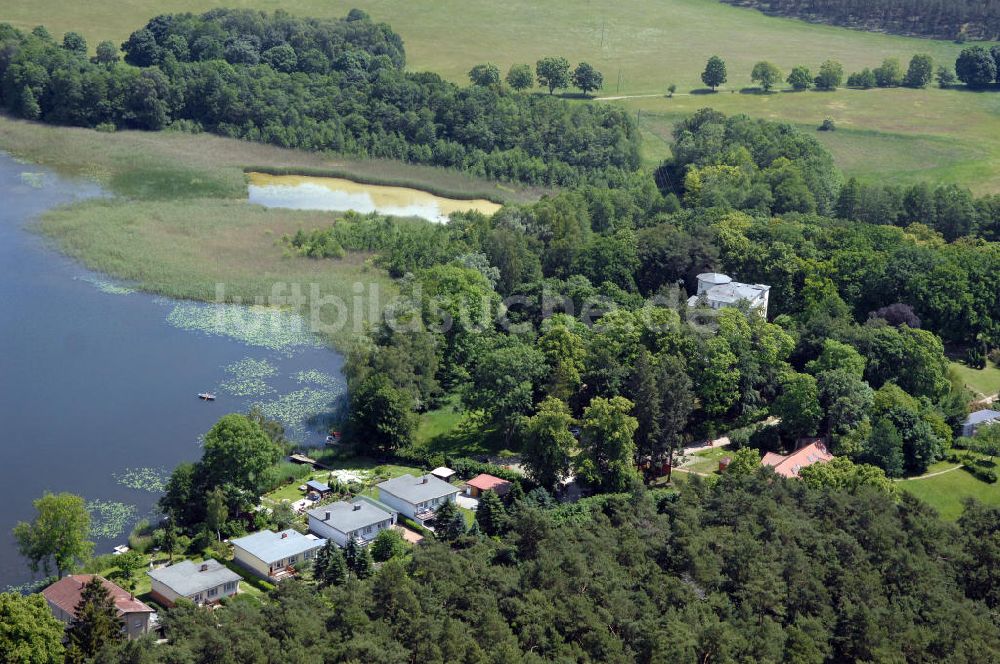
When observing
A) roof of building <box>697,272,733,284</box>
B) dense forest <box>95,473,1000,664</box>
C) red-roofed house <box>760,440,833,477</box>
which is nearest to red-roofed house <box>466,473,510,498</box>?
dense forest <box>95,473,1000,664</box>

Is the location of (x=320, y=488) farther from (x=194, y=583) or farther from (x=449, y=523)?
(x=194, y=583)

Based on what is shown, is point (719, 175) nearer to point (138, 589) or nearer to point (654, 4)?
point (138, 589)

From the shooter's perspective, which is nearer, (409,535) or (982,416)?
(409,535)

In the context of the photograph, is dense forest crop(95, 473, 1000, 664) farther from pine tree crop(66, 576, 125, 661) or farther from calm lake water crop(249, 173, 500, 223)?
calm lake water crop(249, 173, 500, 223)

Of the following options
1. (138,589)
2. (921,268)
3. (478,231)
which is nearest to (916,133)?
(921,268)

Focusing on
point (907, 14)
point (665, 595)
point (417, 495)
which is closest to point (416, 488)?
point (417, 495)
